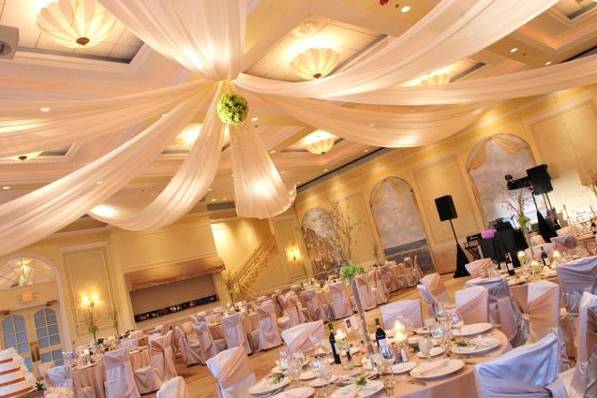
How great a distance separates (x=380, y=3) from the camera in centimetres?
521

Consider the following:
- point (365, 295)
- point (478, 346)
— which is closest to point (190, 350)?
point (365, 295)

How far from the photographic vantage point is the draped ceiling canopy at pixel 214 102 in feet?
9.43

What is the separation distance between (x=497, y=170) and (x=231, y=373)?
31.3 feet

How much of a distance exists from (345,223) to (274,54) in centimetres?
885

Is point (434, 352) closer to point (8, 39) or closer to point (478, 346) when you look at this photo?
point (478, 346)

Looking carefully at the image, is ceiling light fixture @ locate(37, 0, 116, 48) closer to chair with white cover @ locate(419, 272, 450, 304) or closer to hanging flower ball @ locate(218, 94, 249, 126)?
hanging flower ball @ locate(218, 94, 249, 126)

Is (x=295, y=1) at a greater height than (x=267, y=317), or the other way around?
(x=295, y=1)

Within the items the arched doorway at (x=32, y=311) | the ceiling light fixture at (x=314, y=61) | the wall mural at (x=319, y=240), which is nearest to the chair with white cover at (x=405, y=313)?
the ceiling light fixture at (x=314, y=61)

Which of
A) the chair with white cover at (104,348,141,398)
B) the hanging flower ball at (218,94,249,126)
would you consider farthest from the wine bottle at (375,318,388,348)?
the chair with white cover at (104,348,141,398)

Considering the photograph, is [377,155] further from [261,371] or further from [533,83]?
[533,83]

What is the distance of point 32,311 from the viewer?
1127 cm

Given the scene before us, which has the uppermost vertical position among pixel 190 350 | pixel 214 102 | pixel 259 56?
pixel 259 56

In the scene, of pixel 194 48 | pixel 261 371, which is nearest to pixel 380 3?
pixel 194 48

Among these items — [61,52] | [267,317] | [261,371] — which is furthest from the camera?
[267,317]
